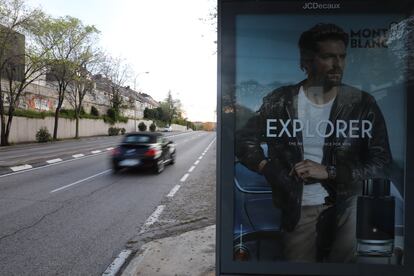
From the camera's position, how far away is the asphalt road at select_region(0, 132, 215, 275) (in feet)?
18.8

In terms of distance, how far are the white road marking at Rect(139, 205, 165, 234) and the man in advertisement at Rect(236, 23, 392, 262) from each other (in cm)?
423

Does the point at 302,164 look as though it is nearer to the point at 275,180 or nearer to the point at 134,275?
the point at 275,180

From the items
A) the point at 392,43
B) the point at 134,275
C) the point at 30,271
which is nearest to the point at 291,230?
the point at 392,43

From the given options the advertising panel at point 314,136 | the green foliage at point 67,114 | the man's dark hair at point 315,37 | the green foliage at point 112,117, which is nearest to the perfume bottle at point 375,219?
the advertising panel at point 314,136

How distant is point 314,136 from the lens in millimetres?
3586

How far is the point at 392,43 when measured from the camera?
3541 millimetres

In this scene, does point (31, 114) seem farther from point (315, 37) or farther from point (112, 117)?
point (315, 37)

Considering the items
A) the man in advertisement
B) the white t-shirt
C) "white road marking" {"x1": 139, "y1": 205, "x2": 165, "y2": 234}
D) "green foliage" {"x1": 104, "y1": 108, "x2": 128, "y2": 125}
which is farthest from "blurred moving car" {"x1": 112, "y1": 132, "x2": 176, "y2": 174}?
"green foliage" {"x1": 104, "y1": 108, "x2": 128, "y2": 125}

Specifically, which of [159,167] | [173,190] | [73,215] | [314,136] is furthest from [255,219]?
[159,167]

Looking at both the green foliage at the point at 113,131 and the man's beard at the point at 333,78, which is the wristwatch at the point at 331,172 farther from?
the green foliage at the point at 113,131

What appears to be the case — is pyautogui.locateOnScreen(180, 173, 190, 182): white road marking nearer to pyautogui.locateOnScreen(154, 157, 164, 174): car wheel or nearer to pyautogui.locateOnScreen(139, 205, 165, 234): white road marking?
pyautogui.locateOnScreen(154, 157, 164, 174): car wheel

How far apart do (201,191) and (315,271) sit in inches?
330

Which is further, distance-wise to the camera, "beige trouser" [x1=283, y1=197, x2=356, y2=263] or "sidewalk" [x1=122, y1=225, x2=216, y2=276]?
"sidewalk" [x1=122, y1=225, x2=216, y2=276]

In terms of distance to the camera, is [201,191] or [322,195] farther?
[201,191]
